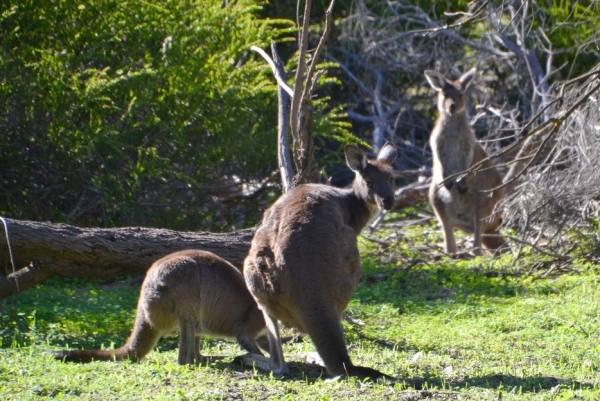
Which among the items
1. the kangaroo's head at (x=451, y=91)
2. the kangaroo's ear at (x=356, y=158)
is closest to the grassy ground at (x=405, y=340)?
the kangaroo's ear at (x=356, y=158)

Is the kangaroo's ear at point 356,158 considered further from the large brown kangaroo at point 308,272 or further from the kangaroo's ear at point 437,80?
the kangaroo's ear at point 437,80

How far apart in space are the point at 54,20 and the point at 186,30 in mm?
1605

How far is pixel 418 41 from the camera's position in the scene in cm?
1426

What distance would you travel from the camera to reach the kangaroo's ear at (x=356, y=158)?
6.20m

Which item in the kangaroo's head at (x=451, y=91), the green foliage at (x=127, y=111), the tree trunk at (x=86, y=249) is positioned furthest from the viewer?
the kangaroo's head at (x=451, y=91)

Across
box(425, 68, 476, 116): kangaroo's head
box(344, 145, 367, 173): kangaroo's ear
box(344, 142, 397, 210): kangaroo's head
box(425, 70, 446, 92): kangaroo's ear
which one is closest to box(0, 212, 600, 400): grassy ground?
box(344, 142, 397, 210): kangaroo's head

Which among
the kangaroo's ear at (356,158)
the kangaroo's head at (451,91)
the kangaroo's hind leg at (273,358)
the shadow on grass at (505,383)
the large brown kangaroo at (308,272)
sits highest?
the kangaroo's head at (451,91)

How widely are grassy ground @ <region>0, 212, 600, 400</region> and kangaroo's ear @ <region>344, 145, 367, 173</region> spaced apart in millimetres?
1386

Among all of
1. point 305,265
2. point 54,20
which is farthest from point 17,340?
point 54,20

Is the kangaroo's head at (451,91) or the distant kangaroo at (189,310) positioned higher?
the kangaroo's head at (451,91)

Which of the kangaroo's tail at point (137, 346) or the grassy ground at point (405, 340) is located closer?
the grassy ground at point (405, 340)

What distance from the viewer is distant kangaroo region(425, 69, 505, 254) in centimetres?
1059

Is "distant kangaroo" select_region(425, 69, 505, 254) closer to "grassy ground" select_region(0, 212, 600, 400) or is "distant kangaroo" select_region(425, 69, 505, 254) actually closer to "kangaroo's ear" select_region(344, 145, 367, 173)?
"grassy ground" select_region(0, 212, 600, 400)

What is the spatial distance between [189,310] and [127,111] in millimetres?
4329
